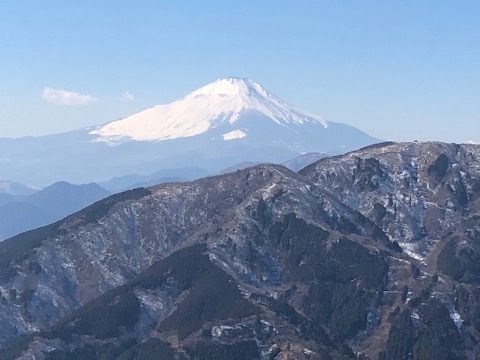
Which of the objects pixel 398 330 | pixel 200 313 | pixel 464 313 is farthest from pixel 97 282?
pixel 464 313

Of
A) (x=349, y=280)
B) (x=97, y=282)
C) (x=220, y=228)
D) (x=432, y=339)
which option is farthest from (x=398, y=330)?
(x=97, y=282)

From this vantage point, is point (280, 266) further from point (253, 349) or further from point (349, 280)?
point (253, 349)

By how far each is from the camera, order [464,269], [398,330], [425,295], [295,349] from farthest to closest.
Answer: [464,269] < [425,295] < [398,330] < [295,349]

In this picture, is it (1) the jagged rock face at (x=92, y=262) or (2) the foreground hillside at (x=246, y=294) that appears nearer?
(2) the foreground hillside at (x=246, y=294)

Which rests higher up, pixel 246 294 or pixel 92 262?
pixel 92 262

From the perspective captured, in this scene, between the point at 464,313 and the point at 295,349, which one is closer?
the point at 295,349

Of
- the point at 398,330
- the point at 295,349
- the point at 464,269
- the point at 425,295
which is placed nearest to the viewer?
the point at 295,349

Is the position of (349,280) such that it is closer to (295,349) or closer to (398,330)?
Result: (398,330)

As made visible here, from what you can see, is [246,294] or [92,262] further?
[92,262]

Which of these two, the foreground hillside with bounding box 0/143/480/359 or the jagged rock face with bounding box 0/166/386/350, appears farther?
the jagged rock face with bounding box 0/166/386/350

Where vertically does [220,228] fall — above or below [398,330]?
above
